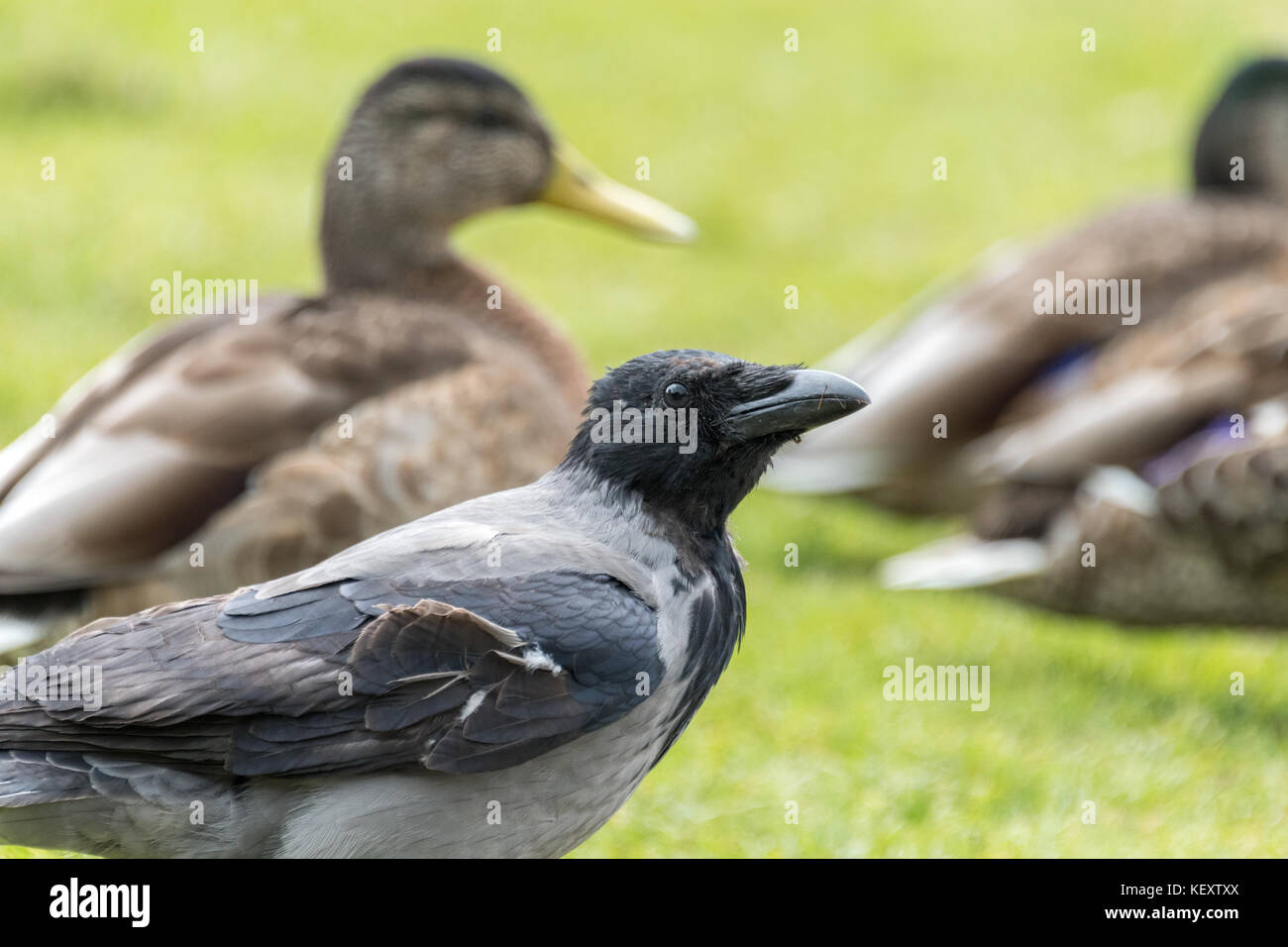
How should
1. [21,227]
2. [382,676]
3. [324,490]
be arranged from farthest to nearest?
1. [21,227]
2. [324,490]
3. [382,676]

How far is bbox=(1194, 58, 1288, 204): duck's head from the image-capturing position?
8.00m

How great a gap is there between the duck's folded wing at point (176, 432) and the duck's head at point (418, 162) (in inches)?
19.6

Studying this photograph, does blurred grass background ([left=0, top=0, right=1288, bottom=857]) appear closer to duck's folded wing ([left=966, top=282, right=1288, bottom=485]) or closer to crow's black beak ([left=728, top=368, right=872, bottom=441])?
duck's folded wing ([left=966, top=282, right=1288, bottom=485])

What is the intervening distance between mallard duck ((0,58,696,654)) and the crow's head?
189cm

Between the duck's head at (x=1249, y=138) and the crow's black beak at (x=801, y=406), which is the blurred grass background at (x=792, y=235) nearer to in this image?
the crow's black beak at (x=801, y=406)

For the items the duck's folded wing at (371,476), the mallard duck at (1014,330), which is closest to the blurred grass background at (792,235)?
the mallard duck at (1014,330)

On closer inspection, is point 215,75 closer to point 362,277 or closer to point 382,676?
point 362,277

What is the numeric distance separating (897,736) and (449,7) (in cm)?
1075

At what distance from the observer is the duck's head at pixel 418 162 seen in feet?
20.3

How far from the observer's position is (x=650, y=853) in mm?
4621

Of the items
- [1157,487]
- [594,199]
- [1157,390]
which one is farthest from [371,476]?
[1157,390]

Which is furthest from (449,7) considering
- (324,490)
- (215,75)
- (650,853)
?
(650,853)

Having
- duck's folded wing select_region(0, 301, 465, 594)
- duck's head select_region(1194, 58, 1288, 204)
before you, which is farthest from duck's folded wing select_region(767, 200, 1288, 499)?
duck's folded wing select_region(0, 301, 465, 594)

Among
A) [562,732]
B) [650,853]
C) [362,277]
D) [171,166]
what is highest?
[171,166]
